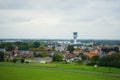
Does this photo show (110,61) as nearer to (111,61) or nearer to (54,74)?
→ (111,61)

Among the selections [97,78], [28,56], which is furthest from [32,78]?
[28,56]

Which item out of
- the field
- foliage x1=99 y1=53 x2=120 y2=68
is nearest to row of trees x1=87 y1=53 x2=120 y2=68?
foliage x1=99 y1=53 x2=120 y2=68

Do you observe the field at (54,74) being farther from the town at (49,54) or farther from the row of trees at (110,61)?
the town at (49,54)

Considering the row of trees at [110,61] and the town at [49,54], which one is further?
the town at [49,54]

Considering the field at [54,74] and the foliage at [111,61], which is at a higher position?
the foliage at [111,61]

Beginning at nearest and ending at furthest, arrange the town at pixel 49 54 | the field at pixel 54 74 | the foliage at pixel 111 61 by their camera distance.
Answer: the field at pixel 54 74 → the foliage at pixel 111 61 → the town at pixel 49 54

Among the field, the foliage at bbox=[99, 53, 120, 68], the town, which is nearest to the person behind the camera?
the field

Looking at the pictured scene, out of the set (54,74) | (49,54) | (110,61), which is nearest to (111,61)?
(110,61)

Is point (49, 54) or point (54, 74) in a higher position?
point (49, 54)

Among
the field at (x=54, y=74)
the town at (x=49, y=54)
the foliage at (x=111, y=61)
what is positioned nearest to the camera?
the field at (x=54, y=74)

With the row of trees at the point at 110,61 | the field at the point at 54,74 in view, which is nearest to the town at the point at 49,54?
the row of trees at the point at 110,61

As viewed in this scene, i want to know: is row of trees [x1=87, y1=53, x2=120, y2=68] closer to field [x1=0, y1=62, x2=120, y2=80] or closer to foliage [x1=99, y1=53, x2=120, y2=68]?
foliage [x1=99, y1=53, x2=120, y2=68]
